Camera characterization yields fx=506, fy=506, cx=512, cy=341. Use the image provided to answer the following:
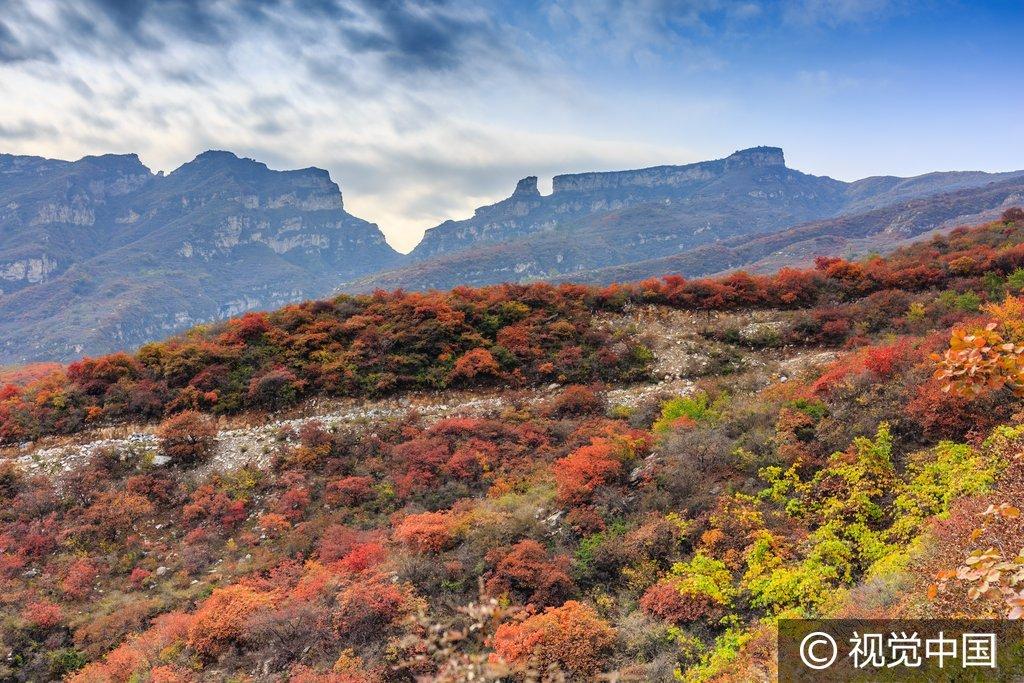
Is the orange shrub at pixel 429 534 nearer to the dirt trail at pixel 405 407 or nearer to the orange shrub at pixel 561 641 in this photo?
the orange shrub at pixel 561 641

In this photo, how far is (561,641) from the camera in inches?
250

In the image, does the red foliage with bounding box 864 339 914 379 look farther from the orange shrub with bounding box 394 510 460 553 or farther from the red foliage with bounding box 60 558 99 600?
the red foliage with bounding box 60 558 99 600

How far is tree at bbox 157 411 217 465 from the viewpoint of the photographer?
15.0 m

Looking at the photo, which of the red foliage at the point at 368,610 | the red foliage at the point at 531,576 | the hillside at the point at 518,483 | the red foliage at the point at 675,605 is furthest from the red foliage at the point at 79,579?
the red foliage at the point at 675,605

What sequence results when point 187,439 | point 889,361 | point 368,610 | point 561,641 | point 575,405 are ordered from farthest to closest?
point 575,405 → point 187,439 → point 889,361 → point 368,610 → point 561,641

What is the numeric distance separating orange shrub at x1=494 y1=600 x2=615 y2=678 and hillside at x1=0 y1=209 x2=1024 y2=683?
0.12 feet

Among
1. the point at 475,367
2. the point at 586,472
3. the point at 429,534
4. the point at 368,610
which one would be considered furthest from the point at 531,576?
the point at 475,367

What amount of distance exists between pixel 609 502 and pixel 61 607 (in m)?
11.1

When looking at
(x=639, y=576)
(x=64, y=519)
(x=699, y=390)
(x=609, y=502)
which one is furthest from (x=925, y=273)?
(x=64, y=519)

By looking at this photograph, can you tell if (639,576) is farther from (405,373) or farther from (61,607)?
(405,373)

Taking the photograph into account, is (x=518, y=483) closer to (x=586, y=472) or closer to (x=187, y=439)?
(x=586, y=472)

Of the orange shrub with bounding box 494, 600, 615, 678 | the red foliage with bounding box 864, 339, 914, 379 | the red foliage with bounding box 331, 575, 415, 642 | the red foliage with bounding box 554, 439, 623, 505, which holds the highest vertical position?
the red foliage with bounding box 864, 339, 914, 379

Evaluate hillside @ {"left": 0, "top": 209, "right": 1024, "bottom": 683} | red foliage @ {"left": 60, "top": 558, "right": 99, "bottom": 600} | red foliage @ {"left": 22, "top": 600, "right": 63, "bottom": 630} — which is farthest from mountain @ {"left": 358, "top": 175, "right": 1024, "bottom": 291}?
red foliage @ {"left": 22, "top": 600, "right": 63, "bottom": 630}

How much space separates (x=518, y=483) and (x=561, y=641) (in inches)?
231
